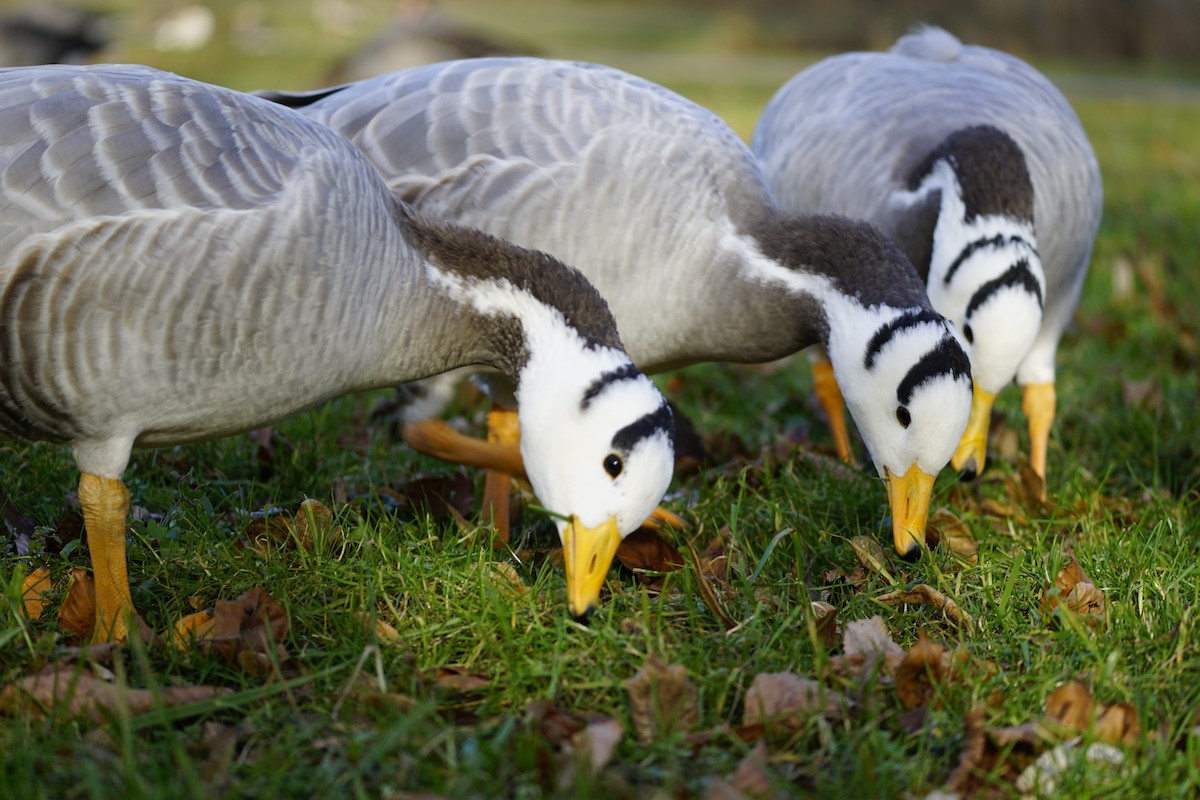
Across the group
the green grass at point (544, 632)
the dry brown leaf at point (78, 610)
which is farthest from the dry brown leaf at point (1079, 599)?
the dry brown leaf at point (78, 610)

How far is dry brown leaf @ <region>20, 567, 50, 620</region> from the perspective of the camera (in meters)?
3.74

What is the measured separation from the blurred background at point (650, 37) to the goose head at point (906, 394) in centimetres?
996

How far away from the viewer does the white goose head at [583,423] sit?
3.72 meters

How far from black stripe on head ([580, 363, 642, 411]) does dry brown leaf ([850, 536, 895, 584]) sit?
1109mm

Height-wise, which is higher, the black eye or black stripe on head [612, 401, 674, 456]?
black stripe on head [612, 401, 674, 456]

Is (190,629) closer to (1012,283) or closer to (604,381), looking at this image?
(604,381)

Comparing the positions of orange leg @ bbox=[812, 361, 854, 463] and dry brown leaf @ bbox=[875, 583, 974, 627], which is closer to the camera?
dry brown leaf @ bbox=[875, 583, 974, 627]

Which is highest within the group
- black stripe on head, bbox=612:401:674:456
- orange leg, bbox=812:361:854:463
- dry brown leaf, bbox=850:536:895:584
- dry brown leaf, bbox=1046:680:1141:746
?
black stripe on head, bbox=612:401:674:456

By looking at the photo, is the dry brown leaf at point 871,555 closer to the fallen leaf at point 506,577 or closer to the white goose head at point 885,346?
the white goose head at point 885,346


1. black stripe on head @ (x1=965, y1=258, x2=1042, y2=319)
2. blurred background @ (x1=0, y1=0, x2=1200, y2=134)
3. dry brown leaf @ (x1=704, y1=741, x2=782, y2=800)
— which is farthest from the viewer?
blurred background @ (x1=0, y1=0, x2=1200, y2=134)

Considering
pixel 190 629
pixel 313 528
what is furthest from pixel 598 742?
pixel 313 528

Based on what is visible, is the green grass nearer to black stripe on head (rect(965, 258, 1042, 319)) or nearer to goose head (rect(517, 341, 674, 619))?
goose head (rect(517, 341, 674, 619))

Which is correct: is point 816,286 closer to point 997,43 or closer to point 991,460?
point 991,460

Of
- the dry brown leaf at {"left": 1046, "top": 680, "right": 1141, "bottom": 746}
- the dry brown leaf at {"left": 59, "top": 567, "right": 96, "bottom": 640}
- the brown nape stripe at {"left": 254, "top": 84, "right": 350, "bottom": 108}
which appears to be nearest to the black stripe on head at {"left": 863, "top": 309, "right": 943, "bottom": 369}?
the dry brown leaf at {"left": 1046, "top": 680, "right": 1141, "bottom": 746}
